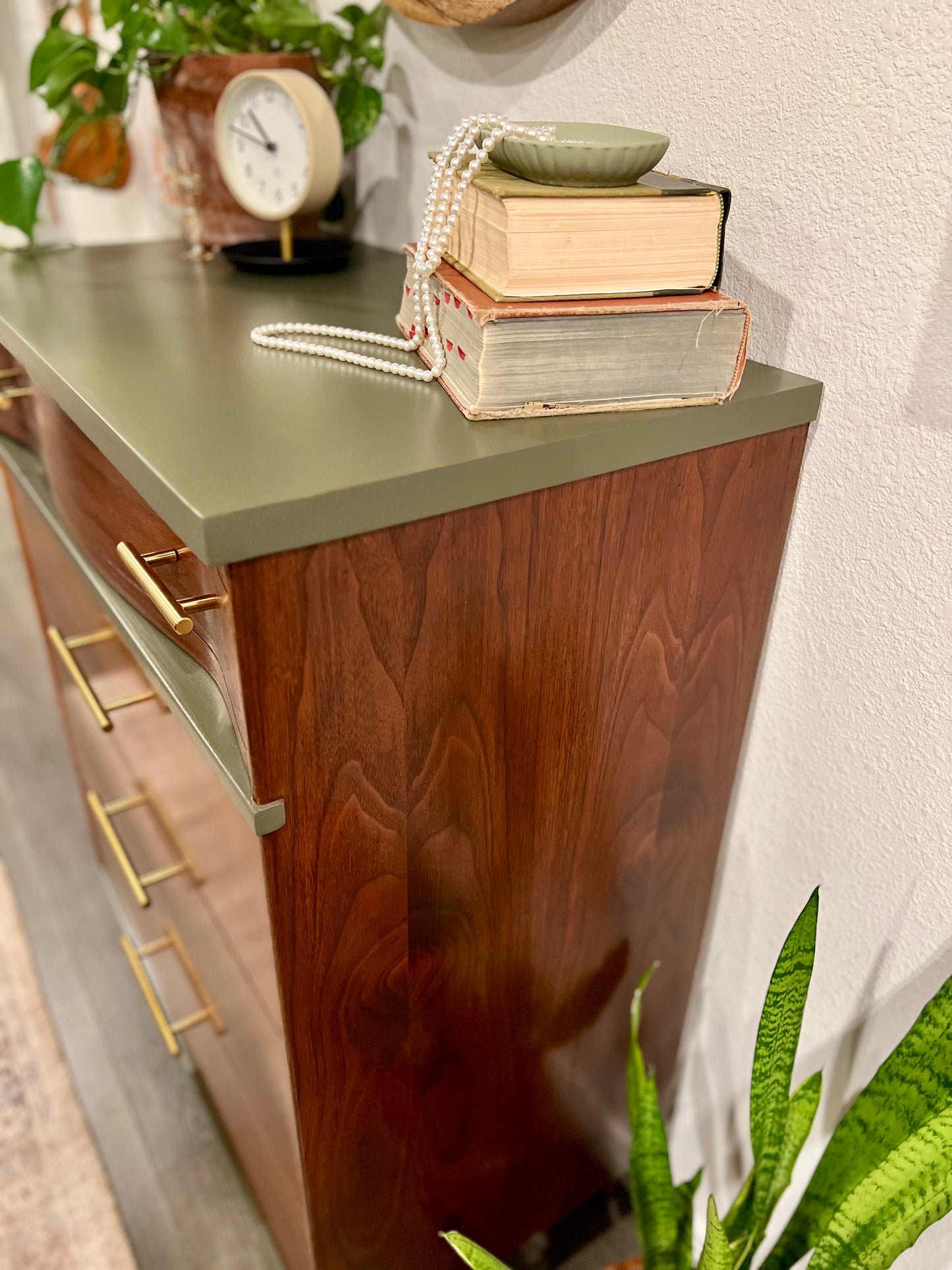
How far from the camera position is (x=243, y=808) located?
517 mm

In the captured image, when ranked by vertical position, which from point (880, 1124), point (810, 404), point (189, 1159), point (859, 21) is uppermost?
point (859, 21)

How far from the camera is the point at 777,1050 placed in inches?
25.5

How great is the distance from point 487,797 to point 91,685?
503 millimetres

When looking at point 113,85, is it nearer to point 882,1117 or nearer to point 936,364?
point 936,364

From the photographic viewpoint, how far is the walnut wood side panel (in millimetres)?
513

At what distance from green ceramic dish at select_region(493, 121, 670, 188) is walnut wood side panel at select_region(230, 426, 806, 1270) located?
173 mm

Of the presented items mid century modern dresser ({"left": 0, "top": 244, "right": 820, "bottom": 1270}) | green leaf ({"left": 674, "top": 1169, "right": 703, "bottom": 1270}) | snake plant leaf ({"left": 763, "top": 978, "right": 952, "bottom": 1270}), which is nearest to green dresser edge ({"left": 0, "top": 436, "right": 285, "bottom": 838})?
mid century modern dresser ({"left": 0, "top": 244, "right": 820, "bottom": 1270})

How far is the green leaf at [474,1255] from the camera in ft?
2.03

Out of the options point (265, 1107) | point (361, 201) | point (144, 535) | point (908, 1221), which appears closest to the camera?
point (908, 1221)

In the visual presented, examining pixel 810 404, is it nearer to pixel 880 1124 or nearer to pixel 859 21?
pixel 859 21

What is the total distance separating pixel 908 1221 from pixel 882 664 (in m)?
0.35

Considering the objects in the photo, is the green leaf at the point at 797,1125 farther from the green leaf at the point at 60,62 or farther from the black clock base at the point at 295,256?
the green leaf at the point at 60,62

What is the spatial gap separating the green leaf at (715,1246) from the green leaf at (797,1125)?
0.35ft

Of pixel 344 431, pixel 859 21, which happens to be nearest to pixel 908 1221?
pixel 344 431
